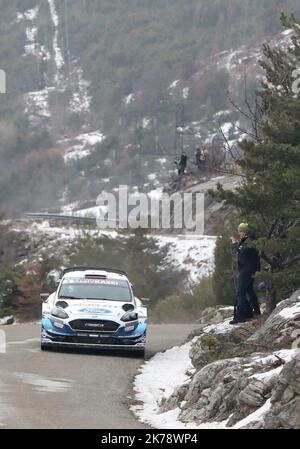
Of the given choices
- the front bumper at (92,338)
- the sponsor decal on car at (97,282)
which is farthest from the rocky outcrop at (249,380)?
the sponsor decal on car at (97,282)

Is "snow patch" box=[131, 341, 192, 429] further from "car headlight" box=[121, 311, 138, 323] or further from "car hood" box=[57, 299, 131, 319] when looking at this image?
"car hood" box=[57, 299, 131, 319]

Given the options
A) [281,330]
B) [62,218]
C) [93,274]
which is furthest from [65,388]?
[62,218]

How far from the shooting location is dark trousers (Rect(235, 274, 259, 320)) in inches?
690

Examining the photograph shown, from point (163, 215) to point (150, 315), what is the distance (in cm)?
1980

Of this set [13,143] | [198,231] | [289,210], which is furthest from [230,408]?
[13,143]

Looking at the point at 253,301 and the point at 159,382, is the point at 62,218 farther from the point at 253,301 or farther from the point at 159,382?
the point at 159,382

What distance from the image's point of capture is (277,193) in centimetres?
1905

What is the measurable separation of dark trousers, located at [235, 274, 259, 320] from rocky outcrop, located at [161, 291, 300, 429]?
1.35 metres

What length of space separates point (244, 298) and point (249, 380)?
6.23m

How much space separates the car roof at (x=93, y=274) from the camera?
20.5 m

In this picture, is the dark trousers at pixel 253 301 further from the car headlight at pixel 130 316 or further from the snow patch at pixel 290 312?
the snow patch at pixel 290 312

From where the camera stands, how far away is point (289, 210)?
18.5 m

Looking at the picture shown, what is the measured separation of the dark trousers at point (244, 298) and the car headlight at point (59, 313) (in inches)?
121

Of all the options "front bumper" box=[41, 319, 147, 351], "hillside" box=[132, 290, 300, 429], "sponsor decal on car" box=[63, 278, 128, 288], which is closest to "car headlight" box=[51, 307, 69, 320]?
"front bumper" box=[41, 319, 147, 351]
